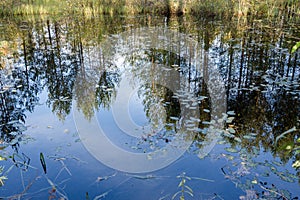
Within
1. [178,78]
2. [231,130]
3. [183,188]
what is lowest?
[183,188]

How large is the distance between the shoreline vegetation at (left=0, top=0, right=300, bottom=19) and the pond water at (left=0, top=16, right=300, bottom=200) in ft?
12.8

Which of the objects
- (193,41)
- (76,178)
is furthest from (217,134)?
(193,41)

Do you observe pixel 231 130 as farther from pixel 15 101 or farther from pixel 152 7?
pixel 152 7

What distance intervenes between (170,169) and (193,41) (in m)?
4.90

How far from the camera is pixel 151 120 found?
10.6 feet

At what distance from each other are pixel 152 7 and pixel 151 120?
928 cm

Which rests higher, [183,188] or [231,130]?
[231,130]

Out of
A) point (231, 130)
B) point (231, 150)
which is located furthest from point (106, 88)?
point (231, 150)

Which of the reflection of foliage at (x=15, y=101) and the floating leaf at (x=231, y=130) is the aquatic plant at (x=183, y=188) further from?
the reflection of foliage at (x=15, y=101)

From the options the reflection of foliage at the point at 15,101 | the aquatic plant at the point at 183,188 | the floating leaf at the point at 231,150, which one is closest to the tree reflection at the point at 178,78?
the reflection of foliage at the point at 15,101

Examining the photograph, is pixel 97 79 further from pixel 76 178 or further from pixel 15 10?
pixel 15 10

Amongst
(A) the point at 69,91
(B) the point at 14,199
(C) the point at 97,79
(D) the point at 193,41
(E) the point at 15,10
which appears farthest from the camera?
(E) the point at 15,10

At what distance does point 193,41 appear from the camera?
6.76 m

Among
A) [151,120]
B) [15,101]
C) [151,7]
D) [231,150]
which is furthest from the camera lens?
[151,7]
